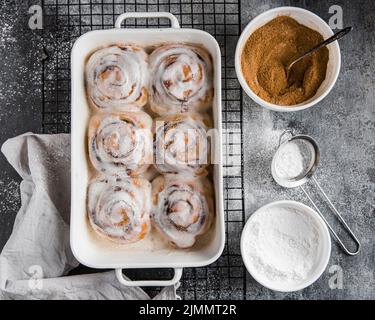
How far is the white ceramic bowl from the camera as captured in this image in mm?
1384

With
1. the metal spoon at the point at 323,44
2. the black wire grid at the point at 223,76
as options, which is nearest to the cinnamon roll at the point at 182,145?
the black wire grid at the point at 223,76

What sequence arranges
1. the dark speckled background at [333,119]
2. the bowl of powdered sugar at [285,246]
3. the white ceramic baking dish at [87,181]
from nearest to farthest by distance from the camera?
the white ceramic baking dish at [87,181]
the bowl of powdered sugar at [285,246]
the dark speckled background at [333,119]

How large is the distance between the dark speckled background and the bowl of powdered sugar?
0.37 ft

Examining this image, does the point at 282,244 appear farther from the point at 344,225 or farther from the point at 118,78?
the point at 118,78

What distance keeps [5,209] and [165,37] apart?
713 millimetres

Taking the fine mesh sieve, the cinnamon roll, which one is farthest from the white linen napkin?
the fine mesh sieve

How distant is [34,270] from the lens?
1.47 metres

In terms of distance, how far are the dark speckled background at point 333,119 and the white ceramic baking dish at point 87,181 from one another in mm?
230

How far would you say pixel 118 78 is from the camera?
132cm

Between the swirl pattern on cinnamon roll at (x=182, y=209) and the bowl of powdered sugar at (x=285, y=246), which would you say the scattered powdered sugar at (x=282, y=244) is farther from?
the swirl pattern on cinnamon roll at (x=182, y=209)

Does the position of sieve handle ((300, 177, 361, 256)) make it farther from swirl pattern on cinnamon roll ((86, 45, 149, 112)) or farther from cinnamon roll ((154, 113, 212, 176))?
swirl pattern on cinnamon roll ((86, 45, 149, 112))

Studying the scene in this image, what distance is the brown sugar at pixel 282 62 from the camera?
1411 mm

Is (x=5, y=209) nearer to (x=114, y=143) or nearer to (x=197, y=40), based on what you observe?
(x=114, y=143)
